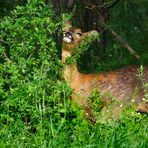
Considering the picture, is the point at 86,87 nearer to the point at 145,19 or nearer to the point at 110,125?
the point at 110,125

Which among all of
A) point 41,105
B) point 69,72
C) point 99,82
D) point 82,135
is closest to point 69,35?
point 69,72

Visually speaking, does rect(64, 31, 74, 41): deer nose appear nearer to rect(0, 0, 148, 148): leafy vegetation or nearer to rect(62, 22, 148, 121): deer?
rect(62, 22, 148, 121): deer

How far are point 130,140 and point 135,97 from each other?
1.74 metres

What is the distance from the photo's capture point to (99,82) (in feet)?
29.3

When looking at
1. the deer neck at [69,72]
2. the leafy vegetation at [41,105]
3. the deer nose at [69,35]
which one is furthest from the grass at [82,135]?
the deer nose at [69,35]

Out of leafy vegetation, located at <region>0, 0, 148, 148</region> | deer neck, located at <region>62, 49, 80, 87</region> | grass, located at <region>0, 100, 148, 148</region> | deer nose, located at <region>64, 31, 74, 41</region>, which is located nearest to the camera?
grass, located at <region>0, 100, 148, 148</region>

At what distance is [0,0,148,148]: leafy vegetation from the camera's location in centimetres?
695

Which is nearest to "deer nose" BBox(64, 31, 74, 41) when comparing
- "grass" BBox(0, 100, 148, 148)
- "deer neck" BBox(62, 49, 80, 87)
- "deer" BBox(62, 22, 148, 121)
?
"deer" BBox(62, 22, 148, 121)

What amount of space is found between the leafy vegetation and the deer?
257 mm

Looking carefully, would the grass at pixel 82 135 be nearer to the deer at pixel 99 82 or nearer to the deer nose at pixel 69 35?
the deer at pixel 99 82

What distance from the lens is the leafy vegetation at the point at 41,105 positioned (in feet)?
22.8

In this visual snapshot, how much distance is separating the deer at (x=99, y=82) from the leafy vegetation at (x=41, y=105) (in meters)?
0.26

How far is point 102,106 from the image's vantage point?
830cm

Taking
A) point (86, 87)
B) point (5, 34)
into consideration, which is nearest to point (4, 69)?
point (5, 34)
